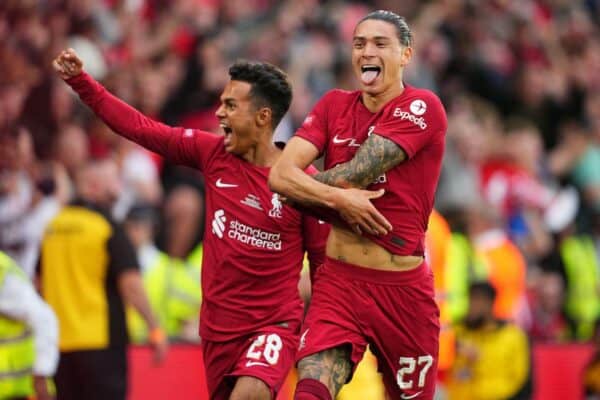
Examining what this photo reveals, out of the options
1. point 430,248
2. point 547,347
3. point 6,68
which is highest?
point 6,68

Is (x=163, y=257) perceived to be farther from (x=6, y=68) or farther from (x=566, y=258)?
(x=566, y=258)

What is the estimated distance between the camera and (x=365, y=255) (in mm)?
8211

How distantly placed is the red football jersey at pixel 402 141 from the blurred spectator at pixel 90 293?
3.70 m

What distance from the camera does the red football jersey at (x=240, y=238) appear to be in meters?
8.96

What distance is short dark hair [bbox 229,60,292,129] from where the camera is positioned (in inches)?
360

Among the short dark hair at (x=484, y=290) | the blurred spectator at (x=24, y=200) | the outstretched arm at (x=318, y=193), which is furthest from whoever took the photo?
the blurred spectator at (x=24, y=200)

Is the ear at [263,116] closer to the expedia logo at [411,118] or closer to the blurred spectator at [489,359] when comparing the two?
the expedia logo at [411,118]

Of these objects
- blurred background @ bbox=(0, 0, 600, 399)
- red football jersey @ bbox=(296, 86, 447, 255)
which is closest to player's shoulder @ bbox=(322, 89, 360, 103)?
red football jersey @ bbox=(296, 86, 447, 255)

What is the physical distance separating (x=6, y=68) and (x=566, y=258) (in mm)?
6494

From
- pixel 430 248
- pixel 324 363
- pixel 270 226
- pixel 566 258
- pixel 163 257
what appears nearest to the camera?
pixel 324 363

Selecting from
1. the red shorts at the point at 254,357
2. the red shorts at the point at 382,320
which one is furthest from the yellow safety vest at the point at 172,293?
the red shorts at the point at 382,320

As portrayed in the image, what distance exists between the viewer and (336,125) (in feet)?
27.3

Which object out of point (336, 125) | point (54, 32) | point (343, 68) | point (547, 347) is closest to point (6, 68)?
point (54, 32)

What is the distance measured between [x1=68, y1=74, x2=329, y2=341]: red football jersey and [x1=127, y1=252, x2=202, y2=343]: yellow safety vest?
473 cm
